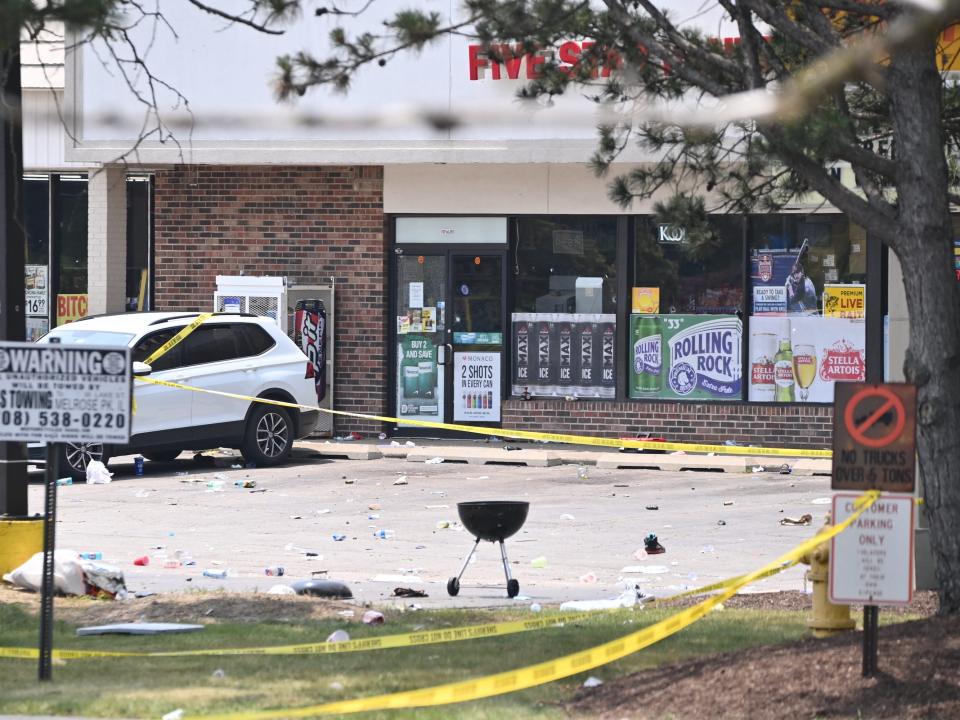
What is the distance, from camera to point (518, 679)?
708 cm

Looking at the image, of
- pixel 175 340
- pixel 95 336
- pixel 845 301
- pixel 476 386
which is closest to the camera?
pixel 95 336

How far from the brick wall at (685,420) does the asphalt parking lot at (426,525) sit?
6.71 feet

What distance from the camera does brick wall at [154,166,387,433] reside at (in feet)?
72.0

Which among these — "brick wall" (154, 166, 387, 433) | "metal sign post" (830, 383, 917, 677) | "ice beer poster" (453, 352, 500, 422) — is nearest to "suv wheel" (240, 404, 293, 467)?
"brick wall" (154, 166, 387, 433)

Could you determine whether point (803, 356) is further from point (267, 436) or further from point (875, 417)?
point (875, 417)

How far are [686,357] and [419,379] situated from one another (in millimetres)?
3776

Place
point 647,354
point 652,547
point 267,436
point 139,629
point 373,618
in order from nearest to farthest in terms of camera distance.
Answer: point 139,629, point 373,618, point 652,547, point 267,436, point 647,354

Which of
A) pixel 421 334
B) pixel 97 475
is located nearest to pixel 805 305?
pixel 421 334

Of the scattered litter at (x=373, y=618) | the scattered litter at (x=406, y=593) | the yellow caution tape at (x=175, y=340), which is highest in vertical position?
the yellow caution tape at (x=175, y=340)

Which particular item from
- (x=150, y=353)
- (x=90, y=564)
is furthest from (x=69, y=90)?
(x=90, y=564)

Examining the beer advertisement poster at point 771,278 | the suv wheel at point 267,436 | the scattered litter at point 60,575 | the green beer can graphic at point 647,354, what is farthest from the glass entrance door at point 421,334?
the scattered litter at point 60,575

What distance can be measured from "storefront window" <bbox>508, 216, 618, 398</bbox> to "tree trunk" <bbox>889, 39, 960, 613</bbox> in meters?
13.3

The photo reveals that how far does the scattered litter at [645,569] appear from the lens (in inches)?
464

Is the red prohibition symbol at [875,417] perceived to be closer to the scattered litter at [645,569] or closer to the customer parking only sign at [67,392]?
the customer parking only sign at [67,392]
